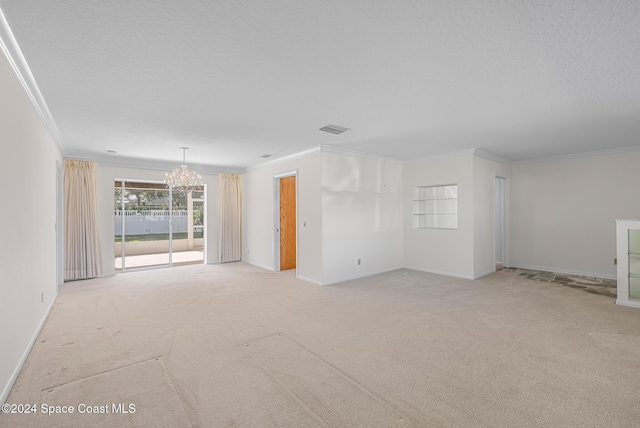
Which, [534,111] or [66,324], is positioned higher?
[534,111]

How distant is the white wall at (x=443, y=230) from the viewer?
561 centimetres

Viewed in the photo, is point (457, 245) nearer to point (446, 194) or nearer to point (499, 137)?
point (446, 194)

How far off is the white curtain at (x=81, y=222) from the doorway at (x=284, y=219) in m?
3.56

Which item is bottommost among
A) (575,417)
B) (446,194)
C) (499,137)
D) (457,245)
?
(575,417)

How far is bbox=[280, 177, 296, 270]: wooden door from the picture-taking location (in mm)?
6688

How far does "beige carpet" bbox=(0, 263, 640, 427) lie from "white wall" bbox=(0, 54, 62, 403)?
10.1 inches

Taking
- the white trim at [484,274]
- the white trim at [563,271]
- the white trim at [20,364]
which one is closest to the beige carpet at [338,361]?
the white trim at [20,364]

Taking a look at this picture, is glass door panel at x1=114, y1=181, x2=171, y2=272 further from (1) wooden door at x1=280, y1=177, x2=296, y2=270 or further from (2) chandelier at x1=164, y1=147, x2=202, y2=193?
(1) wooden door at x1=280, y1=177, x2=296, y2=270

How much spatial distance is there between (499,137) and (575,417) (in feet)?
12.8

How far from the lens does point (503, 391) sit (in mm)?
2162

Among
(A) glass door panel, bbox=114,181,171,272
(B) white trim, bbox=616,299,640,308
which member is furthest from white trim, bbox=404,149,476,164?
(A) glass door panel, bbox=114,181,171,272

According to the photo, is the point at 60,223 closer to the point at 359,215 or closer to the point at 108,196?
the point at 108,196

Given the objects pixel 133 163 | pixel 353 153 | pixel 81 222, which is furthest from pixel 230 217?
pixel 353 153

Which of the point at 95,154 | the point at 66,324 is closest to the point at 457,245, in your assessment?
the point at 66,324
